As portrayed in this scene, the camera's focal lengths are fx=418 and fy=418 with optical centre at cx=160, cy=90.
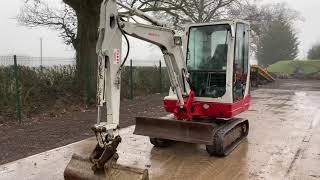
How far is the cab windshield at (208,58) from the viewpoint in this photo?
8.21 m

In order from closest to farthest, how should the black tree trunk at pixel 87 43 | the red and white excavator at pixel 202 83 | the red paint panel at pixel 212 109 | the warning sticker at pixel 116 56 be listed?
the warning sticker at pixel 116 56, the red and white excavator at pixel 202 83, the red paint panel at pixel 212 109, the black tree trunk at pixel 87 43

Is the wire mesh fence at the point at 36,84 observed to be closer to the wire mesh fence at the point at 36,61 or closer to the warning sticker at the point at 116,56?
the wire mesh fence at the point at 36,61

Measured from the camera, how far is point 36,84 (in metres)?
12.4

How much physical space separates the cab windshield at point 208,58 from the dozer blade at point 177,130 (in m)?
1.02

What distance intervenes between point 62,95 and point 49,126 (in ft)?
10.5

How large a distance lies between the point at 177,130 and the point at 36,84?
632cm

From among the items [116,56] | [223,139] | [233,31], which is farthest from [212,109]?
[116,56]

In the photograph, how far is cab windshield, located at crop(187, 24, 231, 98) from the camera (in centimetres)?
821

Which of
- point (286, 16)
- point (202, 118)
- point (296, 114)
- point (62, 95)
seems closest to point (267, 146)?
point (202, 118)

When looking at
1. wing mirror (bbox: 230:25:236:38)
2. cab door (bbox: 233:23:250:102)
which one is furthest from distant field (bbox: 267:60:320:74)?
wing mirror (bbox: 230:25:236:38)

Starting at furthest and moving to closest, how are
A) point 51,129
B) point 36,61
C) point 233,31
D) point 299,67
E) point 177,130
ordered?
point 299,67, point 36,61, point 51,129, point 233,31, point 177,130

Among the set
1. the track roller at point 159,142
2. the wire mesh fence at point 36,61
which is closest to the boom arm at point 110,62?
the track roller at point 159,142

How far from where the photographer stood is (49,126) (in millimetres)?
10289

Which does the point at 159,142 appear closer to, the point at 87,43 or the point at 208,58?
the point at 208,58
